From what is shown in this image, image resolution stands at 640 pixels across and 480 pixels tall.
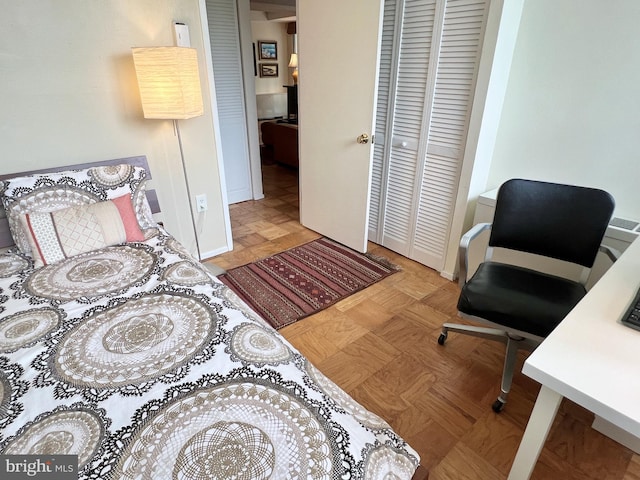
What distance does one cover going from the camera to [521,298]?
1503 mm

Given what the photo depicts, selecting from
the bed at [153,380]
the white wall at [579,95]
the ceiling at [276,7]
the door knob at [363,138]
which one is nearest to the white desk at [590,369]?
the bed at [153,380]

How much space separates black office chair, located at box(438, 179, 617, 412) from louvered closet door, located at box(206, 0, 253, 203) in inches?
96.0

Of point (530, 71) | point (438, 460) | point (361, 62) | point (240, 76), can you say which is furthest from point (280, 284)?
point (240, 76)

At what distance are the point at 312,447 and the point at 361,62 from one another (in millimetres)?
2247

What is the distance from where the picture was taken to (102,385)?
979mm

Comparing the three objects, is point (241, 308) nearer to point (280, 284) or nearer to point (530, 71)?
point (280, 284)

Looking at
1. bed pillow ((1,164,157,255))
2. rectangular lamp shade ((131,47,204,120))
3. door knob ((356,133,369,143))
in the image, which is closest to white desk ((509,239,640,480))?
door knob ((356,133,369,143))

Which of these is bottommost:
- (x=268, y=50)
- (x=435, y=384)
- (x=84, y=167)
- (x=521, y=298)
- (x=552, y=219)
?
(x=435, y=384)

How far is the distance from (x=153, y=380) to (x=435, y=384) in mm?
1247

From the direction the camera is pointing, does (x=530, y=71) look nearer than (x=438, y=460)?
No

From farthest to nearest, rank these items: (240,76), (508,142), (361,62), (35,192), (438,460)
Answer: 1. (240,76)
2. (361,62)
3. (508,142)
4. (35,192)
5. (438,460)

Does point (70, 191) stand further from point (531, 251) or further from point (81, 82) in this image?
point (531, 251)

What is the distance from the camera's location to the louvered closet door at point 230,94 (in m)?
3.11

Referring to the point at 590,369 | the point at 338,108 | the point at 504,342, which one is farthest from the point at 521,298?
the point at 338,108
